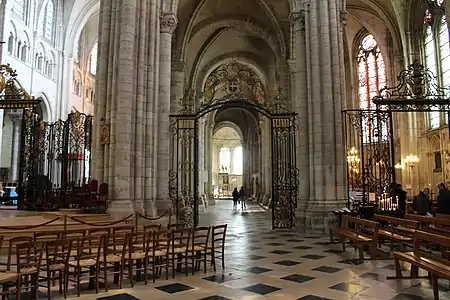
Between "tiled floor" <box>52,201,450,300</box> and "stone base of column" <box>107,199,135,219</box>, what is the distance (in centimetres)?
339

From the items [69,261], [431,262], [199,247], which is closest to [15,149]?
[69,261]

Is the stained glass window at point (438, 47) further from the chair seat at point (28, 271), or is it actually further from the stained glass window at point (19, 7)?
the stained glass window at point (19, 7)

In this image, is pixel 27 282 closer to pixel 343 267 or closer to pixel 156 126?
pixel 343 267

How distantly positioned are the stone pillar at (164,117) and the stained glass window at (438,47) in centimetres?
1579

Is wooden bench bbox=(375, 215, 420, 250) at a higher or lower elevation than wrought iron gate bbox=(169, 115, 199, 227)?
lower

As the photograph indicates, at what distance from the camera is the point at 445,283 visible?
5613 mm

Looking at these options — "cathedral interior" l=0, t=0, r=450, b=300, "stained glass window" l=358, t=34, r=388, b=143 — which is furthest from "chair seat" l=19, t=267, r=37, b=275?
"stained glass window" l=358, t=34, r=388, b=143

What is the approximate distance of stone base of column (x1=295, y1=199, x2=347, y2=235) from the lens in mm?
11422

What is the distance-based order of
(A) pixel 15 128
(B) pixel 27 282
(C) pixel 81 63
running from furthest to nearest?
(C) pixel 81 63, (A) pixel 15 128, (B) pixel 27 282

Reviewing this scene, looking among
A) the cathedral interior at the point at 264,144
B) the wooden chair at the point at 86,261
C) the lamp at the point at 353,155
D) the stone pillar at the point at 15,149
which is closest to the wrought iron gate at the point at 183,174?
the cathedral interior at the point at 264,144

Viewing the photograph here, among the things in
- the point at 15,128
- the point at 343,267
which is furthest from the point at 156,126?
the point at 15,128

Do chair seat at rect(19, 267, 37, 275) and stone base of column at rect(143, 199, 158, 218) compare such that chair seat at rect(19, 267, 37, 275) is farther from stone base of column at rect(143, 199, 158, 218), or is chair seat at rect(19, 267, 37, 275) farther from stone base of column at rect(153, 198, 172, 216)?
stone base of column at rect(153, 198, 172, 216)

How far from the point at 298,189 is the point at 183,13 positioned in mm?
12633

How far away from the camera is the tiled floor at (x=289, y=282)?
4887 mm
